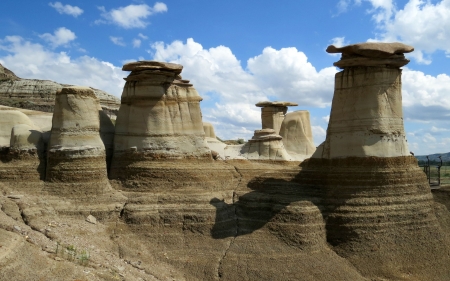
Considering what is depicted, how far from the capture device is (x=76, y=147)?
18.1 metres

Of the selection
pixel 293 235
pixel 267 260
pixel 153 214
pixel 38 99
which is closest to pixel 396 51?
pixel 293 235

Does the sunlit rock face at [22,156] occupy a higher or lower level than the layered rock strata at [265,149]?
lower

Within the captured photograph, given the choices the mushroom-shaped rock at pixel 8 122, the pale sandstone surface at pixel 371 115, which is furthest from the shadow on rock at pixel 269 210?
the mushroom-shaped rock at pixel 8 122

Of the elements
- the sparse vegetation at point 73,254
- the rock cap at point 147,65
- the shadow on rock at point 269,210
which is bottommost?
the sparse vegetation at point 73,254

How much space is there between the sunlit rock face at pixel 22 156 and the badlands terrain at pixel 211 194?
49 mm

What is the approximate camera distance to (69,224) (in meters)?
16.2

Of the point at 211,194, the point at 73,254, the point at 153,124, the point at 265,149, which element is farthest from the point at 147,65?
the point at 265,149

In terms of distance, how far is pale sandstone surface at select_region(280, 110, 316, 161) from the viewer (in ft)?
113

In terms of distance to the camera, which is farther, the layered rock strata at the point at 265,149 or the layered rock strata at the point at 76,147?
the layered rock strata at the point at 265,149

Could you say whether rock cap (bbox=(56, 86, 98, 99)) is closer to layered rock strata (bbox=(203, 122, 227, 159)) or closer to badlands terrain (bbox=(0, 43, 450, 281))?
badlands terrain (bbox=(0, 43, 450, 281))

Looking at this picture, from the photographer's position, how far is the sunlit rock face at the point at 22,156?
17.9m

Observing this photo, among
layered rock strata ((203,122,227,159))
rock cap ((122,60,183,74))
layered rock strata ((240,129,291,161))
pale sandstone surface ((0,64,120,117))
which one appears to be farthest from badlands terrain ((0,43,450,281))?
pale sandstone surface ((0,64,120,117))

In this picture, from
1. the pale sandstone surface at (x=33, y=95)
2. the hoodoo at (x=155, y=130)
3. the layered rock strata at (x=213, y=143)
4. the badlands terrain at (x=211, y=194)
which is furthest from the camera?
the pale sandstone surface at (x=33, y=95)

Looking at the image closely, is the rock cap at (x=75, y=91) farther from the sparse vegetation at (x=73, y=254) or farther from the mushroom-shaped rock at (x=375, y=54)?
the mushroom-shaped rock at (x=375, y=54)
